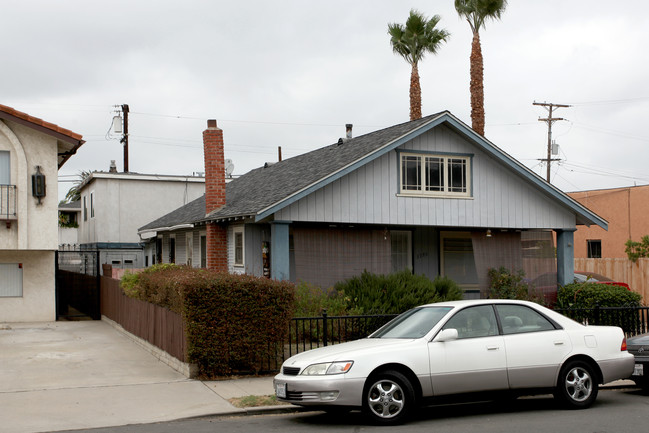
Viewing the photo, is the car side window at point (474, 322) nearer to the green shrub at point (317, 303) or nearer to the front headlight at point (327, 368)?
A: the front headlight at point (327, 368)

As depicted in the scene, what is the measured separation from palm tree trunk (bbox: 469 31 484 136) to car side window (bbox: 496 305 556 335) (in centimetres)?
2013

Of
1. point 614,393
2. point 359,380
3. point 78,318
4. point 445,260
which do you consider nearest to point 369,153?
point 445,260

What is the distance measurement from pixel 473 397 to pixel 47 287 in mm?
15890

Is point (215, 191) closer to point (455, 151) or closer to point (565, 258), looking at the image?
point (455, 151)

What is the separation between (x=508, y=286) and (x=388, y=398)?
452 inches

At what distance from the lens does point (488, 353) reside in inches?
371

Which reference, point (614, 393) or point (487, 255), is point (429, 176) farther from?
point (614, 393)

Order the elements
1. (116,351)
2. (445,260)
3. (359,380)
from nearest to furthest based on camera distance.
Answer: (359,380)
(116,351)
(445,260)

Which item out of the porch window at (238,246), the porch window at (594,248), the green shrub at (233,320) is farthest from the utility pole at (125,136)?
the green shrub at (233,320)

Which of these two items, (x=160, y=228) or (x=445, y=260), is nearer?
(x=445, y=260)

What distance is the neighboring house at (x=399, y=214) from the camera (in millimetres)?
17703

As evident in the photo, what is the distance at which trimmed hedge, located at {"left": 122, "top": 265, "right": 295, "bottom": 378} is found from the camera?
11.9 m

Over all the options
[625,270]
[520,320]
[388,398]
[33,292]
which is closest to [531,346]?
[520,320]

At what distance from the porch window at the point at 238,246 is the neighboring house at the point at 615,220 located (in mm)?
21380
